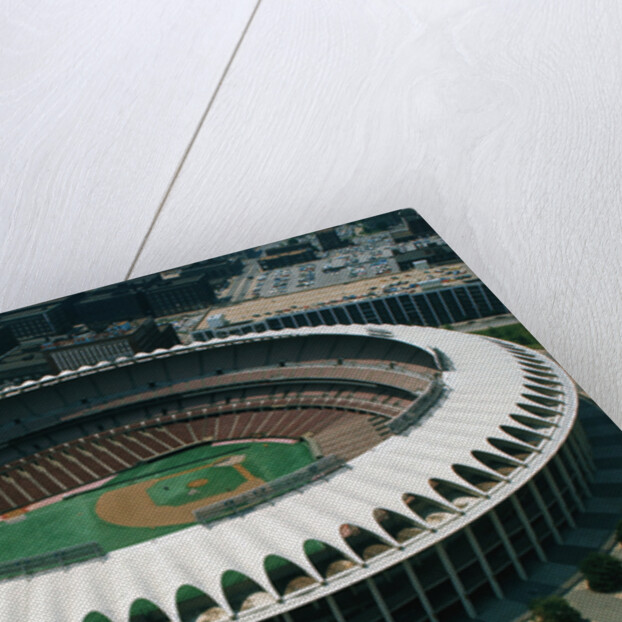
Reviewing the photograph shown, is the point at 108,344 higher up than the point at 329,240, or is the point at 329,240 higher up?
the point at 329,240

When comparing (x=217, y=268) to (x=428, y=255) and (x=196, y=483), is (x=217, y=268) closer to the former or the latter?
(x=428, y=255)

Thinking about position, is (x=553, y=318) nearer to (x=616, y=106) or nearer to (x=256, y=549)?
(x=616, y=106)

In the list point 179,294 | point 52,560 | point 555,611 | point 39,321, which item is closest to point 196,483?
point 52,560

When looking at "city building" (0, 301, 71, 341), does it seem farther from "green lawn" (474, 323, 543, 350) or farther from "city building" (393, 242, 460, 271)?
"green lawn" (474, 323, 543, 350)

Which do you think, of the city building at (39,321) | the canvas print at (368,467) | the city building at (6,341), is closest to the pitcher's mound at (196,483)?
the canvas print at (368,467)

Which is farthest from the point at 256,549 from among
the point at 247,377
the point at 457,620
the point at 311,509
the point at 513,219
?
the point at 247,377

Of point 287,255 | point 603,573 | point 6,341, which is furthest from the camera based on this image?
point 6,341
